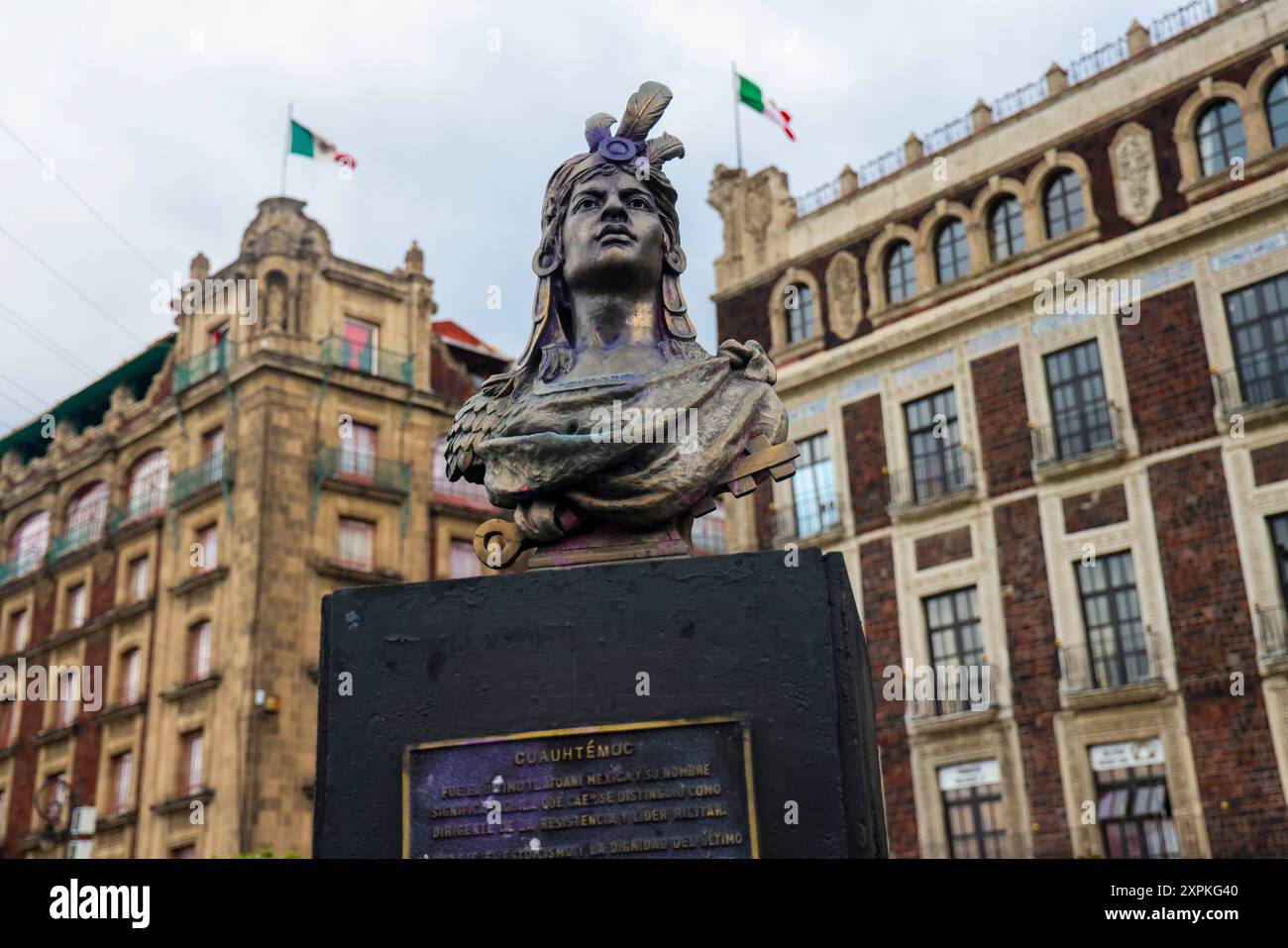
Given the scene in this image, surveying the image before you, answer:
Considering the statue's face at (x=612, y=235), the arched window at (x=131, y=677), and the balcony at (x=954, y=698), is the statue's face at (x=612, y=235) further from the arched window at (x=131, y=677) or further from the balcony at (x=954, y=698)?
the arched window at (x=131, y=677)

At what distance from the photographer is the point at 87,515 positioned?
155 feet

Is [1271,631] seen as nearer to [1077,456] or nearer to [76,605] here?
[1077,456]

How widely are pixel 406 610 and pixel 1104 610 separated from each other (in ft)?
79.8

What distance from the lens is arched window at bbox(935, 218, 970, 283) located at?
33.4 metres

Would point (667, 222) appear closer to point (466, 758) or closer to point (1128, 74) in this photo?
point (466, 758)

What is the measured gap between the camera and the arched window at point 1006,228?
1280 inches

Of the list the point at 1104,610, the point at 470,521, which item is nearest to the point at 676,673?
the point at 1104,610

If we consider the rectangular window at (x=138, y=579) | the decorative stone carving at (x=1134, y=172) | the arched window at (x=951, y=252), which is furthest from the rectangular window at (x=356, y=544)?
the decorative stone carving at (x=1134, y=172)

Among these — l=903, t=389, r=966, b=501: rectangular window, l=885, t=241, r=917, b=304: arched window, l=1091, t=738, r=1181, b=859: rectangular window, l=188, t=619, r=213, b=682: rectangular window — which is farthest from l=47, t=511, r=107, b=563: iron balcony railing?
l=1091, t=738, r=1181, b=859: rectangular window

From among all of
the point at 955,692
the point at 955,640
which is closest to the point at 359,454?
the point at 955,640

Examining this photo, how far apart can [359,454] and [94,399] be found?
14066 mm

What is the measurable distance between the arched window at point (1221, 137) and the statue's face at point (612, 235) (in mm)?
24623

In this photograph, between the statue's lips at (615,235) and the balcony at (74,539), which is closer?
the statue's lips at (615,235)

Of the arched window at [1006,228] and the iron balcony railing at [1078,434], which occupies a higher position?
the arched window at [1006,228]
